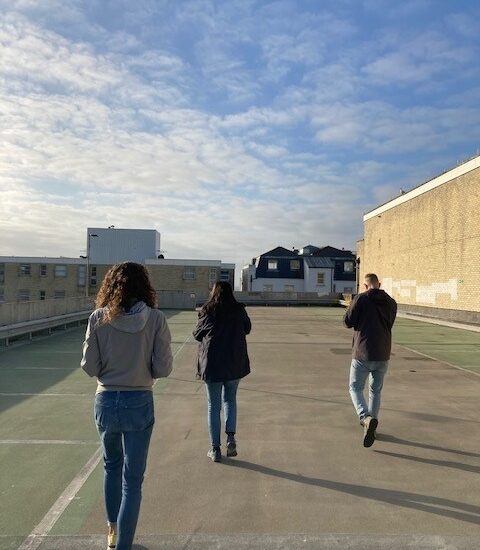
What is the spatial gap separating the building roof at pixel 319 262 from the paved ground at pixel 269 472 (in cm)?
5037

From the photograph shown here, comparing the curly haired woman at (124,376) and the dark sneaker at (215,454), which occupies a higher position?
the curly haired woman at (124,376)

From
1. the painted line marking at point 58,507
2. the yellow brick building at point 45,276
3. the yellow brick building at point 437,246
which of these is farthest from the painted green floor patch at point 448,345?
the yellow brick building at point 45,276

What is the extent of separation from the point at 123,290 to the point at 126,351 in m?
0.38

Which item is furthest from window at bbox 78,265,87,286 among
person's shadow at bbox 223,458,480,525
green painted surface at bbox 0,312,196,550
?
person's shadow at bbox 223,458,480,525

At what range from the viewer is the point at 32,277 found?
55.4 metres

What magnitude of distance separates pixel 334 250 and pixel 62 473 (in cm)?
5941

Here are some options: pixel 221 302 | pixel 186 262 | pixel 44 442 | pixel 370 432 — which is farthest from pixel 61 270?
pixel 370 432

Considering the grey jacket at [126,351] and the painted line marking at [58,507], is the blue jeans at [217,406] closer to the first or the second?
the painted line marking at [58,507]

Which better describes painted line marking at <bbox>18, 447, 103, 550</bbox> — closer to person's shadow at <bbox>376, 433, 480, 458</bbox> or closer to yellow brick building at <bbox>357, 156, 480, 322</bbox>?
person's shadow at <bbox>376, 433, 480, 458</bbox>

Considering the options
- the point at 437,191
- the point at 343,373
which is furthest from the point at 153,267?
the point at 343,373

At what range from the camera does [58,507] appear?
371cm

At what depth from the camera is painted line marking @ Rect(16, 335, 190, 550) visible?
320 cm

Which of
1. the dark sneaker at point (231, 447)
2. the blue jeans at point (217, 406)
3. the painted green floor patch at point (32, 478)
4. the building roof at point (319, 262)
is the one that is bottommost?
the painted green floor patch at point (32, 478)

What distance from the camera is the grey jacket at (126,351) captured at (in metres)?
2.93
